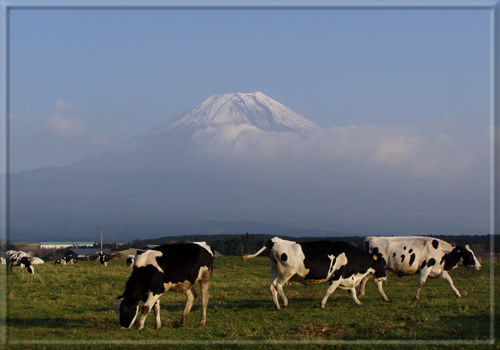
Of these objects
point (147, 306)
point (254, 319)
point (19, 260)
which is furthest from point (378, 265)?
point (19, 260)

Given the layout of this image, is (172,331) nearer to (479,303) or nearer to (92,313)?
(92,313)

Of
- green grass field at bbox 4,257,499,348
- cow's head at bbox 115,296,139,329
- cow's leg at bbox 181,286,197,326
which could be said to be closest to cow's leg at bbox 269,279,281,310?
green grass field at bbox 4,257,499,348

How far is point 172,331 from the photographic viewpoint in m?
14.7

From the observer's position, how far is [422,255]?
73.2 ft

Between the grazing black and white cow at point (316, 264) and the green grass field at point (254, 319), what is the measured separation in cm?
75

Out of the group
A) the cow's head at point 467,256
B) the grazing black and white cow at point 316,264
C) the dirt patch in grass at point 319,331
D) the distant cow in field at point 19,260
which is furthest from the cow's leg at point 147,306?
the distant cow in field at point 19,260

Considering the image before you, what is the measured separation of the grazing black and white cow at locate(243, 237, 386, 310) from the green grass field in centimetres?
75

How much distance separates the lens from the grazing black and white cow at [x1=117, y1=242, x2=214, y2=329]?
15.0 m

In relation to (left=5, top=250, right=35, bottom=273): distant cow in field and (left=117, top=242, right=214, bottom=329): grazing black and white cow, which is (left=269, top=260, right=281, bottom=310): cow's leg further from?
(left=5, top=250, right=35, bottom=273): distant cow in field

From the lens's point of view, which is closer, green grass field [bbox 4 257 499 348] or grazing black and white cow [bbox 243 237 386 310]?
green grass field [bbox 4 257 499 348]

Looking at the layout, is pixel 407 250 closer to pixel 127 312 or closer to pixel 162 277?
pixel 162 277

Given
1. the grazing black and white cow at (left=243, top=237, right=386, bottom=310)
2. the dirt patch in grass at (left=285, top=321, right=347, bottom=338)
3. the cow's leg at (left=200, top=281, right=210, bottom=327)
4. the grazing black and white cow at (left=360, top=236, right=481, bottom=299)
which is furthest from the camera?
the grazing black and white cow at (left=360, top=236, right=481, bottom=299)

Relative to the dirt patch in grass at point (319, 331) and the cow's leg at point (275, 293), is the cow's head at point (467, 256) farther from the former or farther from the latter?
the dirt patch in grass at point (319, 331)

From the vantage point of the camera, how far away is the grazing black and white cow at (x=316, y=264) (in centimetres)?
1880
